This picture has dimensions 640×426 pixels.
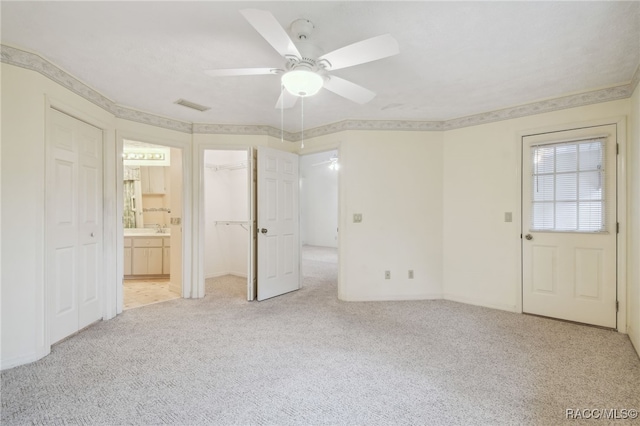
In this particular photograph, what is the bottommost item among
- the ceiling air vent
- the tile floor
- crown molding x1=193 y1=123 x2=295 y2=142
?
the tile floor

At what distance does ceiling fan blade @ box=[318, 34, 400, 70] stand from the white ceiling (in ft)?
0.91

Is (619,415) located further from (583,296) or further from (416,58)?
(416,58)

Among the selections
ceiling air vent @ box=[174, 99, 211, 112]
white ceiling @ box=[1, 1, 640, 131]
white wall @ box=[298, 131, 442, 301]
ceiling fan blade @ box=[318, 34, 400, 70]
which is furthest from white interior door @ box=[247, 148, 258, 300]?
ceiling fan blade @ box=[318, 34, 400, 70]

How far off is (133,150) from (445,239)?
5467 mm

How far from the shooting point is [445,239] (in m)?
4.02

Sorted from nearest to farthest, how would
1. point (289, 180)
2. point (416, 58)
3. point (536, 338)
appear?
point (416, 58) → point (536, 338) → point (289, 180)

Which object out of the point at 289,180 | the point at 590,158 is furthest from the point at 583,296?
the point at 289,180

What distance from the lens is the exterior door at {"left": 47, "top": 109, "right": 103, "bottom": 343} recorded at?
261 centimetres

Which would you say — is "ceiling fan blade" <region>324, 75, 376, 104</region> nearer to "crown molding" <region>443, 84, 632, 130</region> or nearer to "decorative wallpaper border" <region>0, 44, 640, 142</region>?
"decorative wallpaper border" <region>0, 44, 640, 142</region>

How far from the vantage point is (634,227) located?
2.67m

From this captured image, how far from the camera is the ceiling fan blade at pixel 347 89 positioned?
2.09m

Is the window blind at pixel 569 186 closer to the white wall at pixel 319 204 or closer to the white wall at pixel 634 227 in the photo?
the white wall at pixel 634 227

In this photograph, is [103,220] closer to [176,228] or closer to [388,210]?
[176,228]

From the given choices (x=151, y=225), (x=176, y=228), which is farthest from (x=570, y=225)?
(x=151, y=225)
